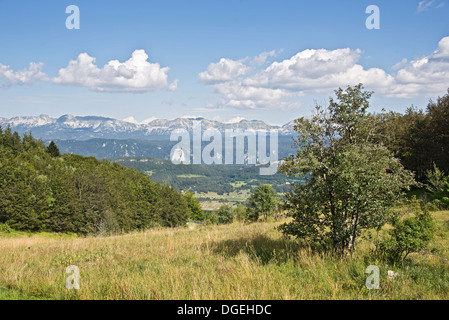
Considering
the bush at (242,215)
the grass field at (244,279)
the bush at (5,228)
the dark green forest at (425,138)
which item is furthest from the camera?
the bush at (5,228)

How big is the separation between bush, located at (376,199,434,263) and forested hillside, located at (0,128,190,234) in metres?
33.3

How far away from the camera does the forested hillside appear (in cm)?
5499

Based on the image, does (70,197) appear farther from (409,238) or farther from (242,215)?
Result: (409,238)

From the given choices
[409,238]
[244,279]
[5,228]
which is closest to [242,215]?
[5,228]

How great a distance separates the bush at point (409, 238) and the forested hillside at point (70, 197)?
33304 millimetres

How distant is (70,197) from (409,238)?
2727 inches

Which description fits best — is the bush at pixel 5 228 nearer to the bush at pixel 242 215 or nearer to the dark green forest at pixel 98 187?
the dark green forest at pixel 98 187

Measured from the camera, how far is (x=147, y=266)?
8656mm

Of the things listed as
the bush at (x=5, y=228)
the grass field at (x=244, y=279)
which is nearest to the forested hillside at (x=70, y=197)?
the bush at (x=5, y=228)

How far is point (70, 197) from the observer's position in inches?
2530

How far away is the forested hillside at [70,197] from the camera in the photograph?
54994mm
